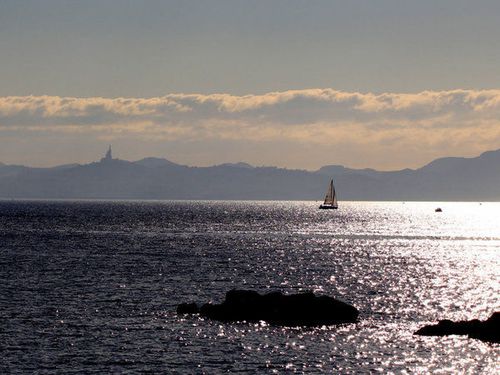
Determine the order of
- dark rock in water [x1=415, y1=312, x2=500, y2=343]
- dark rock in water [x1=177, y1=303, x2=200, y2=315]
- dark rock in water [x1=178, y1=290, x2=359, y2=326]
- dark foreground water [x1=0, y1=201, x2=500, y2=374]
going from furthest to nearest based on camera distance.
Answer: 1. dark rock in water [x1=177, y1=303, x2=200, y2=315]
2. dark rock in water [x1=178, y1=290, x2=359, y2=326]
3. dark rock in water [x1=415, y1=312, x2=500, y2=343]
4. dark foreground water [x1=0, y1=201, x2=500, y2=374]

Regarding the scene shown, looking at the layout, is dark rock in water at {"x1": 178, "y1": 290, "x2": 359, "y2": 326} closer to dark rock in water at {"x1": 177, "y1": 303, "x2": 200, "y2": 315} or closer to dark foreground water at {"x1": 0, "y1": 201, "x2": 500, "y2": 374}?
dark rock in water at {"x1": 177, "y1": 303, "x2": 200, "y2": 315}

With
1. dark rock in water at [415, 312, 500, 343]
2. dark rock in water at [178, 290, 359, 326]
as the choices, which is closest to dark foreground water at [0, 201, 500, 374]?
dark rock in water at [415, 312, 500, 343]

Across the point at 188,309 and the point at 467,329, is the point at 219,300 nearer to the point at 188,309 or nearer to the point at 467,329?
the point at 188,309

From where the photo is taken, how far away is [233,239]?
627 ft

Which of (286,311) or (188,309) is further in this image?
(188,309)

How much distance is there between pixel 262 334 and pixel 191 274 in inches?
1785

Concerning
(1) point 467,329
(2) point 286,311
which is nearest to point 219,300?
(2) point 286,311

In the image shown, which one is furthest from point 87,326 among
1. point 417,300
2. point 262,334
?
point 417,300

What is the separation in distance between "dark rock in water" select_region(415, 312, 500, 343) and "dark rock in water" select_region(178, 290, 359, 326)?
317 inches

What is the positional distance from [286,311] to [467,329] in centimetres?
1596

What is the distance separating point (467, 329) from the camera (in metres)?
67.3

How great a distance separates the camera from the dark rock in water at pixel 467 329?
66062 millimetres

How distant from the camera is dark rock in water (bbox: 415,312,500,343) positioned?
66062 mm

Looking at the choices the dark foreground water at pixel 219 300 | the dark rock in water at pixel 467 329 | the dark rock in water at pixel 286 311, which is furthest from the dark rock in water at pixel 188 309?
the dark rock in water at pixel 467 329
